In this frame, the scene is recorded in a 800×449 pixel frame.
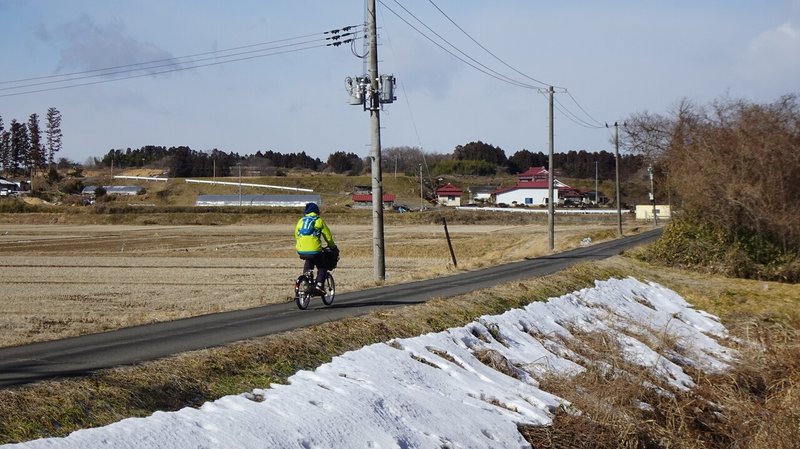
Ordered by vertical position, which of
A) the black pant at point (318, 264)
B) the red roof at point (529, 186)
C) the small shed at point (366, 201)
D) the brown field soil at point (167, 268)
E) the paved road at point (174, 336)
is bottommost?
the brown field soil at point (167, 268)

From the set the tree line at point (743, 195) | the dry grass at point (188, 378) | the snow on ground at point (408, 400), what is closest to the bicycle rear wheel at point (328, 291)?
the dry grass at point (188, 378)

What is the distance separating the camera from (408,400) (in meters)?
8.41

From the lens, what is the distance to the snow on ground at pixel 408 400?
257 inches

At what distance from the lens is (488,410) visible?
892cm

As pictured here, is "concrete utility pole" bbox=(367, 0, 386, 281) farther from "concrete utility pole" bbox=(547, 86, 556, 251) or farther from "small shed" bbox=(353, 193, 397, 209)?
"small shed" bbox=(353, 193, 397, 209)

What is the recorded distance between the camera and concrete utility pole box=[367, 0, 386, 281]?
78.3ft

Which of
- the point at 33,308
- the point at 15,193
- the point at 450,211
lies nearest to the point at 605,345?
the point at 33,308

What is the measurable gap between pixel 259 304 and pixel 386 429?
9313 millimetres

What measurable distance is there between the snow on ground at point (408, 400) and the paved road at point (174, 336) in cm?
183

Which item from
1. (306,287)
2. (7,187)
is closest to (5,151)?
(7,187)

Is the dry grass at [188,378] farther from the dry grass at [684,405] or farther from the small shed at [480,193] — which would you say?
the small shed at [480,193]

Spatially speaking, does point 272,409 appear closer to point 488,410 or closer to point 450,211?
point 488,410

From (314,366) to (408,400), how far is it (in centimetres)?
127

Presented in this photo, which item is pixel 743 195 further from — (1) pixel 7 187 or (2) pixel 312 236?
(1) pixel 7 187
